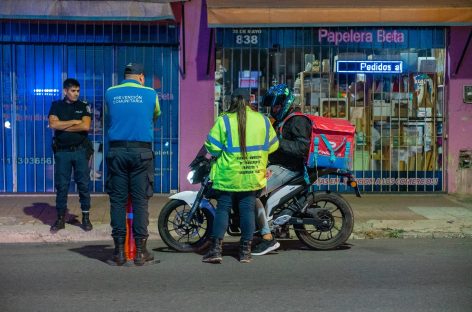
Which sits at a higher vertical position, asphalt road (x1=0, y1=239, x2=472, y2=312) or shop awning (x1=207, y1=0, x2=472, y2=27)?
shop awning (x1=207, y1=0, x2=472, y2=27)

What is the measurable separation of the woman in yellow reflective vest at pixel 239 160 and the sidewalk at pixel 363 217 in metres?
1.94

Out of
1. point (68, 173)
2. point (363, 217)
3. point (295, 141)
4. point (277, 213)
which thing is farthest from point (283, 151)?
point (68, 173)

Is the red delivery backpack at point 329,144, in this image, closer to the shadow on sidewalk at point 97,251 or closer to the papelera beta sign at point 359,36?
the shadow on sidewalk at point 97,251

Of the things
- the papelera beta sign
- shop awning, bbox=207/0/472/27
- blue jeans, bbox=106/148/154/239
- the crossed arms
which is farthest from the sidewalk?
shop awning, bbox=207/0/472/27

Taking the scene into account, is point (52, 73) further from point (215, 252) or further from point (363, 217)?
point (215, 252)

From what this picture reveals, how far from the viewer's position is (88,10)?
1077 centimetres

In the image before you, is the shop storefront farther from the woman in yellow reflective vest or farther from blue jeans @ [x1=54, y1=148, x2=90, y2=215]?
the woman in yellow reflective vest

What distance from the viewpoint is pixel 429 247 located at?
26.5ft

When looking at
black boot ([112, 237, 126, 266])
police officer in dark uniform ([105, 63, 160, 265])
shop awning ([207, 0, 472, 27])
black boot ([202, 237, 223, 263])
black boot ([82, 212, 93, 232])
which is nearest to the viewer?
police officer in dark uniform ([105, 63, 160, 265])

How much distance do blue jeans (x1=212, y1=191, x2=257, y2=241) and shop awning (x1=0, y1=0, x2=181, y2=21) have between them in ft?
15.0

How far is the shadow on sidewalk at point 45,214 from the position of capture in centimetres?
927

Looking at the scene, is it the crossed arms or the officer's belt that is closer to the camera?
the officer's belt

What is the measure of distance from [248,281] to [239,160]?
122cm

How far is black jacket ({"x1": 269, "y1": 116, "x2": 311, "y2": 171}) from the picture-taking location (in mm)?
7348
